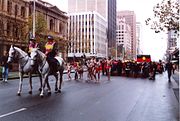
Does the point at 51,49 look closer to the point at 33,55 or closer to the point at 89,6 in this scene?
the point at 33,55

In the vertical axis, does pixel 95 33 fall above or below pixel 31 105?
above

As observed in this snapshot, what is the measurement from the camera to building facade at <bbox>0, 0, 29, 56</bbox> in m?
50.4

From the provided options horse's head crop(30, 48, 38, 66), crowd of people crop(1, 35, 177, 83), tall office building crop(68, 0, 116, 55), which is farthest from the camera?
tall office building crop(68, 0, 116, 55)

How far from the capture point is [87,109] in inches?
430

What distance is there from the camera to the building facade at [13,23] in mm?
50406

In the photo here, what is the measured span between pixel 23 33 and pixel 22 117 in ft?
140

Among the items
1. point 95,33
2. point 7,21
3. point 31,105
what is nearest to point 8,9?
point 7,21

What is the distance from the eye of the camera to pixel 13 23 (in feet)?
179

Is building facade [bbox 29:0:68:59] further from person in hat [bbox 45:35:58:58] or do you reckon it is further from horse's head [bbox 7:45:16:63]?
horse's head [bbox 7:45:16:63]

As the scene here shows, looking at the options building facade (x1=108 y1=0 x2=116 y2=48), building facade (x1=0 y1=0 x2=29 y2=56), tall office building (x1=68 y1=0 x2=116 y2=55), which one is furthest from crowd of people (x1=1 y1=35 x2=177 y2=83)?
building facade (x1=108 y1=0 x2=116 y2=48)

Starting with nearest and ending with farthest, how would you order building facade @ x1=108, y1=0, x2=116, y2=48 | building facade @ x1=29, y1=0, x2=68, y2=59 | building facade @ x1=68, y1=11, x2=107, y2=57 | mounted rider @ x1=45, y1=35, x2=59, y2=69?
1. mounted rider @ x1=45, y1=35, x2=59, y2=69
2. building facade @ x1=29, y1=0, x2=68, y2=59
3. building facade @ x1=68, y1=11, x2=107, y2=57
4. building facade @ x1=108, y1=0, x2=116, y2=48

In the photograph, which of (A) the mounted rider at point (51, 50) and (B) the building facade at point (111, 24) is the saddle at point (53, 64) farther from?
(B) the building facade at point (111, 24)

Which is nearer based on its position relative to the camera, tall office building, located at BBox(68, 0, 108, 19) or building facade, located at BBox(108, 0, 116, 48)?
tall office building, located at BBox(68, 0, 108, 19)

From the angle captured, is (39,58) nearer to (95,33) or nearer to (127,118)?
(127,118)
